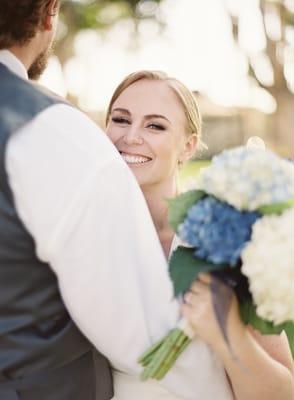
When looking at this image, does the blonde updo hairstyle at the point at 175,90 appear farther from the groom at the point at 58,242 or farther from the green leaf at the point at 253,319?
the green leaf at the point at 253,319

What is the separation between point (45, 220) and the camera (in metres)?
1.85

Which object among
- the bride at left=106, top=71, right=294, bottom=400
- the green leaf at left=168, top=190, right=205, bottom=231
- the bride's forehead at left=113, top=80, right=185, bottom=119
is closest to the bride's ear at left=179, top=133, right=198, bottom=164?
the bride at left=106, top=71, right=294, bottom=400

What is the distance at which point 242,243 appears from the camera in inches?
81.3

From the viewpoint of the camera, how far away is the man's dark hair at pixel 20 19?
6.63 feet

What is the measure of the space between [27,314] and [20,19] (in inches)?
34.1

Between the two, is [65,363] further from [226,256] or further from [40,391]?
[226,256]

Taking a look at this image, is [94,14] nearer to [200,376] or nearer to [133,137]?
[133,137]

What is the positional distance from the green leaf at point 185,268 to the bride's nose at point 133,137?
4.44 ft

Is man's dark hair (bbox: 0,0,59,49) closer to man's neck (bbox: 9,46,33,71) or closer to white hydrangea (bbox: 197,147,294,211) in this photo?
man's neck (bbox: 9,46,33,71)

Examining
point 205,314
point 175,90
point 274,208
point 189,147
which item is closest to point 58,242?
point 205,314

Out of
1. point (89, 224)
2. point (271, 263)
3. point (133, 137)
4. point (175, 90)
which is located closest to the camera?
point (89, 224)

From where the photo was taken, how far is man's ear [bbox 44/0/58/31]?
6.87 ft

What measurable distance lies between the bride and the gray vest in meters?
0.35

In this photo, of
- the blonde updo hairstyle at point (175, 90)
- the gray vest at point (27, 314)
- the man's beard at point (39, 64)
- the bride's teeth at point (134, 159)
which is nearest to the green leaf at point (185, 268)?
the gray vest at point (27, 314)
